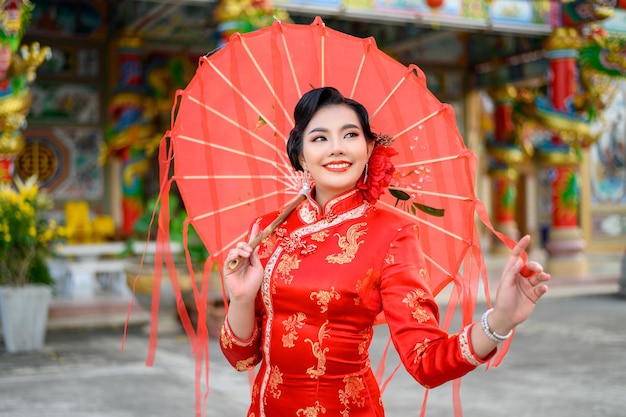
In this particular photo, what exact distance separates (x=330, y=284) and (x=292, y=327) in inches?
6.6

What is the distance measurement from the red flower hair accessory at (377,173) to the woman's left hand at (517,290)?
57 cm

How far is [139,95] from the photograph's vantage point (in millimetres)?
12898

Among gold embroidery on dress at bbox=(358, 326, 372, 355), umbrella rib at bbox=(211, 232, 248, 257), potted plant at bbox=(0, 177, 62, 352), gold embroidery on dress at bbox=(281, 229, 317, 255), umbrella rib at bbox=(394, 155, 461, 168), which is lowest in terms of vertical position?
potted plant at bbox=(0, 177, 62, 352)

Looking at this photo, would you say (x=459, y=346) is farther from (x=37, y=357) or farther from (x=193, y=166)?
(x=37, y=357)

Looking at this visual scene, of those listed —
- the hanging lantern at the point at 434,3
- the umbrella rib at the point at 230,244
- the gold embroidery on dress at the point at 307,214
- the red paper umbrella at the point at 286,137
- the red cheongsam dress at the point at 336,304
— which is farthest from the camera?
the hanging lantern at the point at 434,3

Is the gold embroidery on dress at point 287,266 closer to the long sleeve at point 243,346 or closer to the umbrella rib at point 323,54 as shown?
the long sleeve at point 243,346

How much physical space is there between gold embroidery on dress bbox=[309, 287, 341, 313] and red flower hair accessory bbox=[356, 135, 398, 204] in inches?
12.6

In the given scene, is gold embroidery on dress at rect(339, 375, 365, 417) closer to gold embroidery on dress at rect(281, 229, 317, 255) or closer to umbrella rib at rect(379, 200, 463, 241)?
gold embroidery on dress at rect(281, 229, 317, 255)

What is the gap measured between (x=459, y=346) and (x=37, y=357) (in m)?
6.25

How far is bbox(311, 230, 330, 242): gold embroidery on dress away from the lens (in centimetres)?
227

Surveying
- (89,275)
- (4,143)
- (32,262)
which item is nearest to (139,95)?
(89,275)

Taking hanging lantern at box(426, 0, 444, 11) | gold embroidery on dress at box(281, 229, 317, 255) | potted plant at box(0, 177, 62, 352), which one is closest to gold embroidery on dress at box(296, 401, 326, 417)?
gold embroidery on dress at box(281, 229, 317, 255)

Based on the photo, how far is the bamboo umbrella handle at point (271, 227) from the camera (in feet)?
7.34

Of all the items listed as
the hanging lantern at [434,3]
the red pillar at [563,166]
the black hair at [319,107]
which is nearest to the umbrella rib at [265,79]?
the black hair at [319,107]
